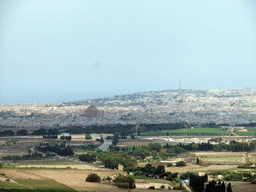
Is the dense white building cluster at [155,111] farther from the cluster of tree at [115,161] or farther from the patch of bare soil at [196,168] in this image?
the patch of bare soil at [196,168]

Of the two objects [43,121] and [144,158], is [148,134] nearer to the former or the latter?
[144,158]

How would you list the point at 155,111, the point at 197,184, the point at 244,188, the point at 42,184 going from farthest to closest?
the point at 155,111 < the point at 42,184 < the point at 244,188 < the point at 197,184

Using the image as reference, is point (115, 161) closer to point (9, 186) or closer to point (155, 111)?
point (9, 186)

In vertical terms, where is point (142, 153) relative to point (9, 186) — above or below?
below

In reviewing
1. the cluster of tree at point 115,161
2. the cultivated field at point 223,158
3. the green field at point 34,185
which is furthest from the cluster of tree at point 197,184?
the cultivated field at point 223,158

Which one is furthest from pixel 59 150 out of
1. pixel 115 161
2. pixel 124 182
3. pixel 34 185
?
pixel 124 182

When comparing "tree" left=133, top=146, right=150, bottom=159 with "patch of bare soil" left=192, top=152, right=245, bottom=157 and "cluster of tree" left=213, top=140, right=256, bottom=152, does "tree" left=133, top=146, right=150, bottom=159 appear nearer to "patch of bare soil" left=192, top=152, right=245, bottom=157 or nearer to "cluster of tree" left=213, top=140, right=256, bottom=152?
"patch of bare soil" left=192, top=152, right=245, bottom=157
